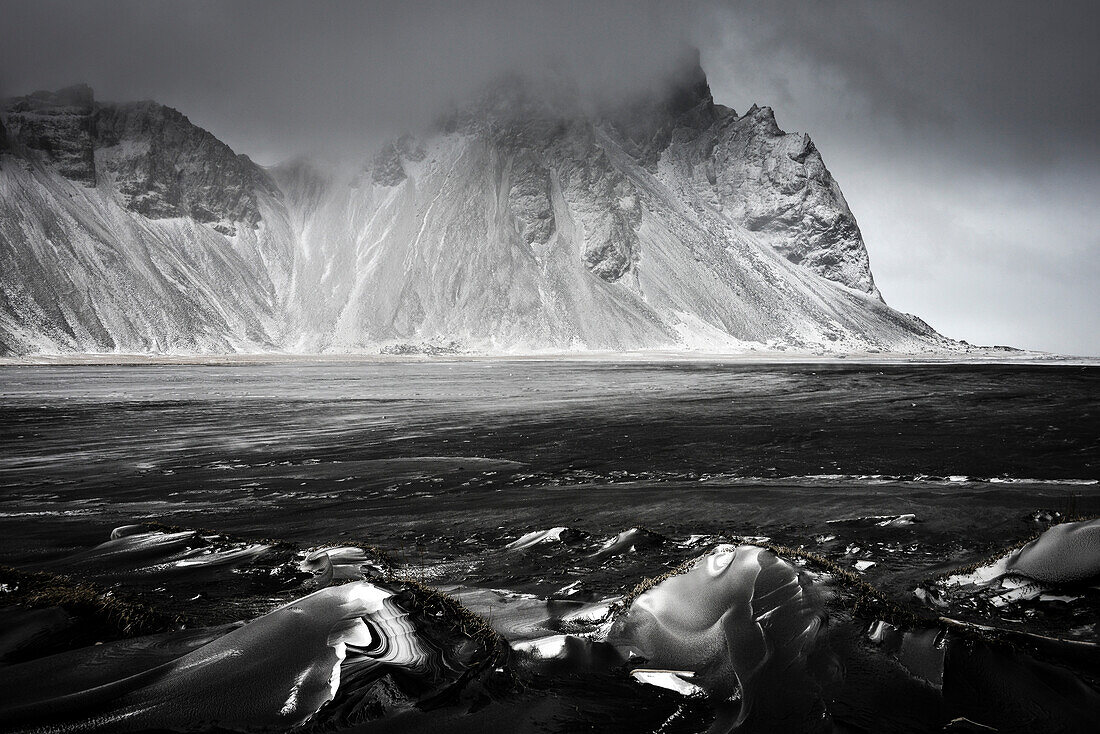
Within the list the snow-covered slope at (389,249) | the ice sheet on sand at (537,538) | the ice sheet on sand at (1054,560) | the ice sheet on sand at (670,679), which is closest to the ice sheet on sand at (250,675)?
the ice sheet on sand at (670,679)

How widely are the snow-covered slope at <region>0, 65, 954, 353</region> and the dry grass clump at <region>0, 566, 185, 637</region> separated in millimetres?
119230

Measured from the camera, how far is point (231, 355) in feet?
375

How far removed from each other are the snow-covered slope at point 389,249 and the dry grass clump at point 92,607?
119 m

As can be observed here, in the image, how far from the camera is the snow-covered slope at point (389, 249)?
11619 centimetres

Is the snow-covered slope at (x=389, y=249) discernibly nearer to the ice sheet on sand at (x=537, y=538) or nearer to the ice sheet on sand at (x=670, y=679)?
the ice sheet on sand at (x=537, y=538)

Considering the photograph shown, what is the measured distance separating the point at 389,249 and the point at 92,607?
142823 mm

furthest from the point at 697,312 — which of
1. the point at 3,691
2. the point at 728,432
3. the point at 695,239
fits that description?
the point at 3,691

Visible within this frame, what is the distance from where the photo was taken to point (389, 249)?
14062 cm

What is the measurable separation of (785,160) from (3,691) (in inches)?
8730

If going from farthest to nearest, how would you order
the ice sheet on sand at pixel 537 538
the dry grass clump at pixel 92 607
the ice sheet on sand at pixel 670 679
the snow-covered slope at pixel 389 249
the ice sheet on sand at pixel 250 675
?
the snow-covered slope at pixel 389 249 → the ice sheet on sand at pixel 537 538 → the dry grass clump at pixel 92 607 → the ice sheet on sand at pixel 670 679 → the ice sheet on sand at pixel 250 675

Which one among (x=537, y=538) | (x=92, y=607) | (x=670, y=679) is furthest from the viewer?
(x=537, y=538)

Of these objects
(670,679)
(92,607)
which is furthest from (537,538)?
(92,607)

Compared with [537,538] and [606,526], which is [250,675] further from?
[606,526]

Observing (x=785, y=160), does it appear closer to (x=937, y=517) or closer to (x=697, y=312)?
(x=697, y=312)
